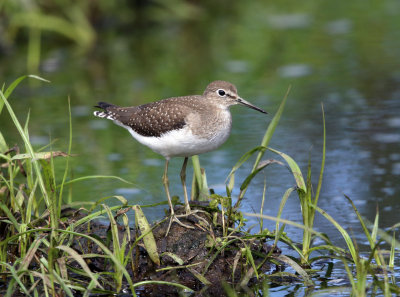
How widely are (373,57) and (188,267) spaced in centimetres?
1013

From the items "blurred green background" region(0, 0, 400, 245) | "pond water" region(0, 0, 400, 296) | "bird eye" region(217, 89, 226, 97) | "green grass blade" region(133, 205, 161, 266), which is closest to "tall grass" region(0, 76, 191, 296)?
"green grass blade" region(133, 205, 161, 266)

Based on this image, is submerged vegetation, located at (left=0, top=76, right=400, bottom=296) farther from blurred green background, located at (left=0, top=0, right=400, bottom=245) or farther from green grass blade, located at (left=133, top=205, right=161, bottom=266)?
blurred green background, located at (left=0, top=0, right=400, bottom=245)

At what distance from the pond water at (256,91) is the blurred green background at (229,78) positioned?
0.11ft

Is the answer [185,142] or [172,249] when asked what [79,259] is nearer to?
[172,249]

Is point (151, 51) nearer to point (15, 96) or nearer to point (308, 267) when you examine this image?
point (15, 96)

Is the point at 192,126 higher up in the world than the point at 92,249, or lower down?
higher up

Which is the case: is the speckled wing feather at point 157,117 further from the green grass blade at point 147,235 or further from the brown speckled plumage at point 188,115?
the green grass blade at point 147,235

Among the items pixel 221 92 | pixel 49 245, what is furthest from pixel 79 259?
pixel 221 92

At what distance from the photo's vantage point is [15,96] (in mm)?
14070

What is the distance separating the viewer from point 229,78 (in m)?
14.0

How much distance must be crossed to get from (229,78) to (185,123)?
7.20 metres

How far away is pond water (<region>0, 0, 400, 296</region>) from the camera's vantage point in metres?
9.15

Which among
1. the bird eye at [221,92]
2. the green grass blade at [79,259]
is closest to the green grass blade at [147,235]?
the green grass blade at [79,259]

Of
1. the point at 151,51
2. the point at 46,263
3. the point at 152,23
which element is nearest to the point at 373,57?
the point at 151,51
